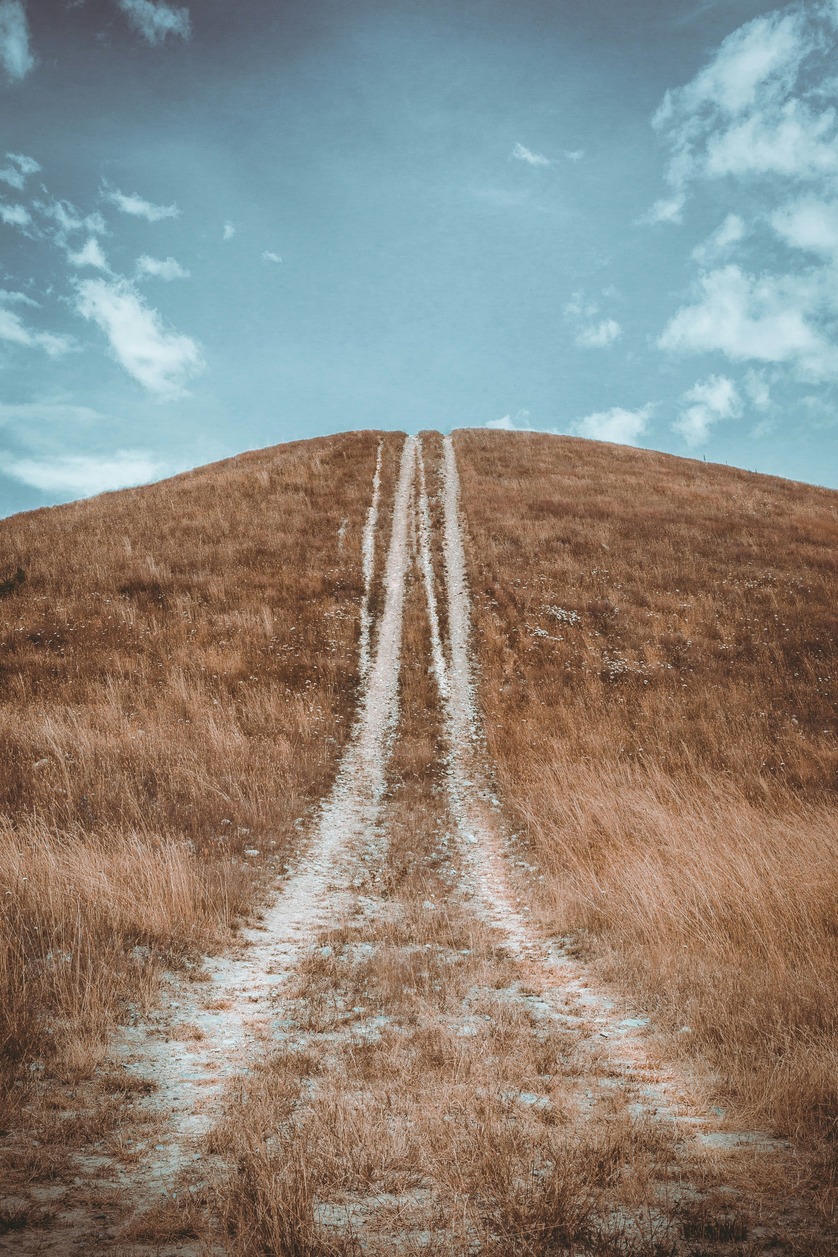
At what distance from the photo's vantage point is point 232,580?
19.9 metres

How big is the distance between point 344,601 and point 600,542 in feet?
38.4

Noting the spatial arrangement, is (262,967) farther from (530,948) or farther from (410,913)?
(530,948)

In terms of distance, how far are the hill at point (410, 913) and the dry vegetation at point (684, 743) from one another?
0.21 feet

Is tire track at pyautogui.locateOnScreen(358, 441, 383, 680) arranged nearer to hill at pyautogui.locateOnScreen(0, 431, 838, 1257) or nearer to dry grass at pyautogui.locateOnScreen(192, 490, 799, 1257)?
hill at pyautogui.locateOnScreen(0, 431, 838, 1257)

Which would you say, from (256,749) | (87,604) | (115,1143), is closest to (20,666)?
(87,604)

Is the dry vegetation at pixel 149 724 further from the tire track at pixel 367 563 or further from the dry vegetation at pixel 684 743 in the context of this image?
the dry vegetation at pixel 684 743

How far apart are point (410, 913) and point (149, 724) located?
728cm

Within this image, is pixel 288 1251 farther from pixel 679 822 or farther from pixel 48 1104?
pixel 679 822

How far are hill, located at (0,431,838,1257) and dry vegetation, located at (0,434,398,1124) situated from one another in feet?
0.20

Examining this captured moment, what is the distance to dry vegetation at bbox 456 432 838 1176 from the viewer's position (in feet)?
14.3

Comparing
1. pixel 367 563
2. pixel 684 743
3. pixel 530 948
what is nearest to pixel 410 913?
pixel 530 948

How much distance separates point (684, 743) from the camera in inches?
480

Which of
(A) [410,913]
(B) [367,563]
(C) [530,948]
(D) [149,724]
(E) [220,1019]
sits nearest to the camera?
(E) [220,1019]

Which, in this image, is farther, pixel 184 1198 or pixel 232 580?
pixel 232 580
